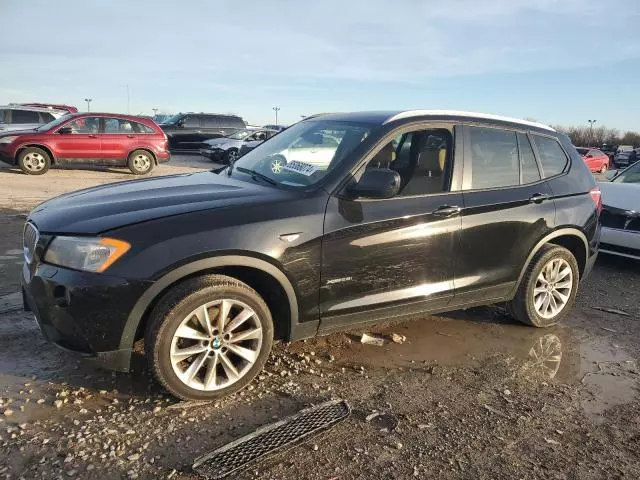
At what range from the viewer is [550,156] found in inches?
187

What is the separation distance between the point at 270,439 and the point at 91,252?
4.70ft

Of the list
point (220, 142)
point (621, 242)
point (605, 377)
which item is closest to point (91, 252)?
point (605, 377)

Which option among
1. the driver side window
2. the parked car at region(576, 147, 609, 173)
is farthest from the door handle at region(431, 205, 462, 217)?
the parked car at region(576, 147, 609, 173)

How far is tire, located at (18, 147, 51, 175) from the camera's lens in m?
13.2

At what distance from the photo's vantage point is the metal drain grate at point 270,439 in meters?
2.67

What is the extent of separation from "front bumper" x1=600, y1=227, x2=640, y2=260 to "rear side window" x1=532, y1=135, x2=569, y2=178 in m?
2.36

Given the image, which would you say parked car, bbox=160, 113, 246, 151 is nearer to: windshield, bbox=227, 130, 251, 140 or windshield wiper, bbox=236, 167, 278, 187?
windshield, bbox=227, 130, 251, 140

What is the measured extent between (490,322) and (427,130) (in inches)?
76.4

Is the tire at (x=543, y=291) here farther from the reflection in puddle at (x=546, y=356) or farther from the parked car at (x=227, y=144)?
the parked car at (x=227, y=144)

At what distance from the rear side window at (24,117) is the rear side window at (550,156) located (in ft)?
52.9

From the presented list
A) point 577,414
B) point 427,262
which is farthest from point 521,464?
point 427,262

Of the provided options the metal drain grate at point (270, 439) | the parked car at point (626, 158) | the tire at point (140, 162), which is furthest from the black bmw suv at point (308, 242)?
the parked car at point (626, 158)

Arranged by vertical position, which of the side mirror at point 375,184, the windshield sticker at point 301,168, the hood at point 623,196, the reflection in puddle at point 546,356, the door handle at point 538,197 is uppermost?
the windshield sticker at point 301,168

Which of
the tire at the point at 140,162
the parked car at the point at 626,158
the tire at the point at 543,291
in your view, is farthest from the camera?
the parked car at the point at 626,158
